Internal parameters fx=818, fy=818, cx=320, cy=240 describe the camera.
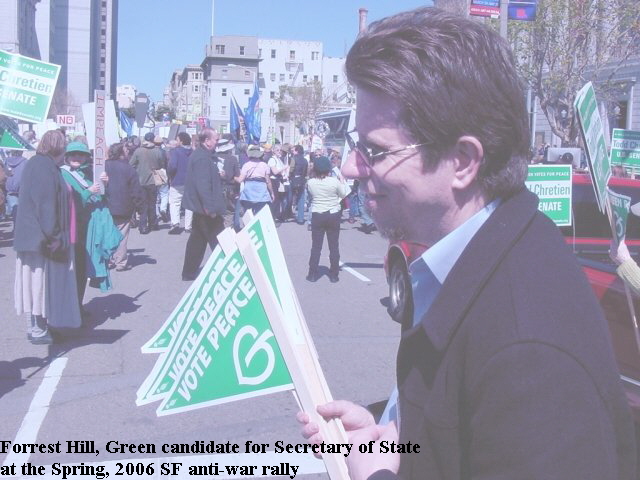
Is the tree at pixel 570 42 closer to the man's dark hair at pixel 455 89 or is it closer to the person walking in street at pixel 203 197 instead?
the person walking in street at pixel 203 197

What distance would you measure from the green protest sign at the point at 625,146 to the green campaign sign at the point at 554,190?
5.60 feet

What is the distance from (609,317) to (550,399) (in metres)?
3.60

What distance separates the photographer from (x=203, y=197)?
10.9 meters

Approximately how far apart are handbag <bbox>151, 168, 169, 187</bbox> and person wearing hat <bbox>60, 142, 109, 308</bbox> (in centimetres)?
810

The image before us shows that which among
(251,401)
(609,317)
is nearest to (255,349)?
(609,317)

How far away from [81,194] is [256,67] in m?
126

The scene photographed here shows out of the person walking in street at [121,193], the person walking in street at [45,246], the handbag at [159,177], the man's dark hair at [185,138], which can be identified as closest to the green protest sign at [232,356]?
the person walking in street at [45,246]

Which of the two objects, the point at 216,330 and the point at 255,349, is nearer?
the point at 255,349

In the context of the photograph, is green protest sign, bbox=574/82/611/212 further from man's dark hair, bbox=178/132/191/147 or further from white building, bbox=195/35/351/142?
white building, bbox=195/35/351/142

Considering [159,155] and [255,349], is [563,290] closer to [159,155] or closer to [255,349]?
Result: [255,349]

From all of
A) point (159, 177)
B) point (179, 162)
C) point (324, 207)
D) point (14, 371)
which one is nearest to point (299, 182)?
point (159, 177)

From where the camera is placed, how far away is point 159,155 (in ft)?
56.5

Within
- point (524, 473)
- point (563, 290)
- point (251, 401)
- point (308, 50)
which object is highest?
point (308, 50)
